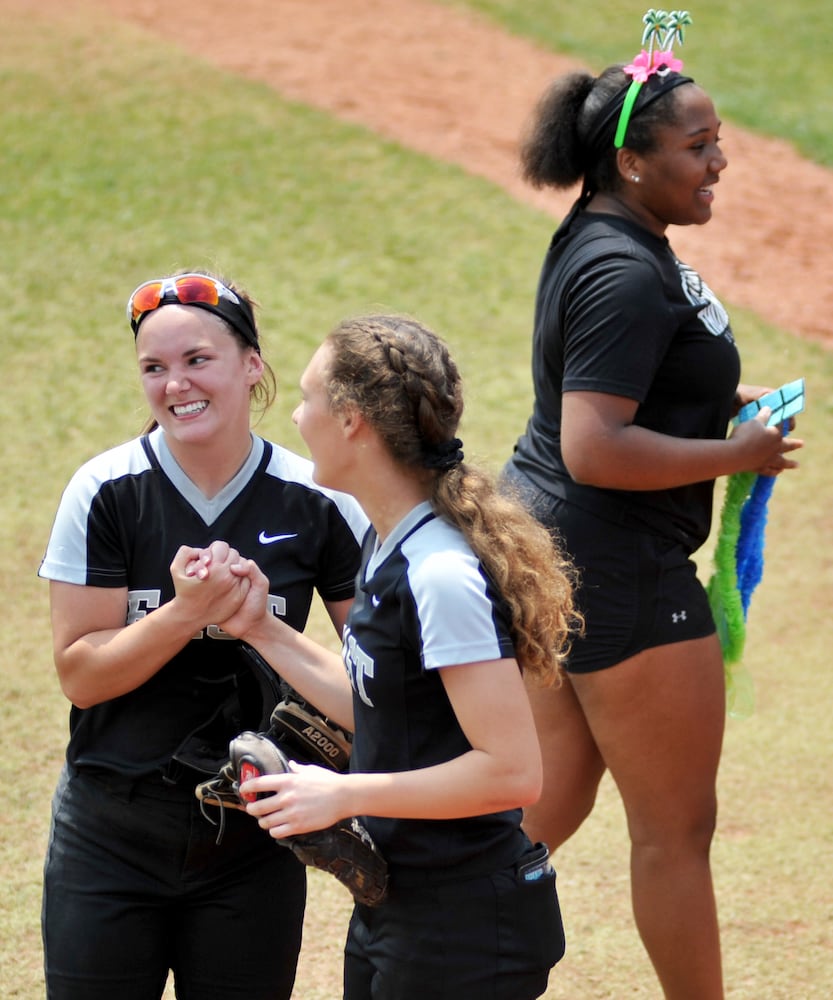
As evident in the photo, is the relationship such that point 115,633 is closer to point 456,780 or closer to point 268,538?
point 268,538

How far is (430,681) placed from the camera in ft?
7.28

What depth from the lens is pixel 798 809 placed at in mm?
4637

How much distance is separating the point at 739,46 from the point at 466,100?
3.73 m

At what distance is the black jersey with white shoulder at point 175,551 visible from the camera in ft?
8.26

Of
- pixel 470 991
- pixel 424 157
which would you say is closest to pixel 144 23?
pixel 424 157

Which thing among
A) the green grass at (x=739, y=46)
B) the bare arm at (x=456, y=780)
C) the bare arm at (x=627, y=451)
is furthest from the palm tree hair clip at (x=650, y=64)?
the green grass at (x=739, y=46)

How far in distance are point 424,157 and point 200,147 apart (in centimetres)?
171

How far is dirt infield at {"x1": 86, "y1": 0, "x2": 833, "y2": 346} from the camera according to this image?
32.0ft

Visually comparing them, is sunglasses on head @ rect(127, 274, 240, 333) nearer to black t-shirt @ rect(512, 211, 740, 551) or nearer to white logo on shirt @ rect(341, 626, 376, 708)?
white logo on shirt @ rect(341, 626, 376, 708)

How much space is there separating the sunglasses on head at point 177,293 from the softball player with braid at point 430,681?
369mm

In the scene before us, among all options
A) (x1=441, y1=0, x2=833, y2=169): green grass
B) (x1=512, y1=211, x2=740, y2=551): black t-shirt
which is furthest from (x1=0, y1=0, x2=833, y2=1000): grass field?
(x1=512, y1=211, x2=740, y2=551): black t-shirt

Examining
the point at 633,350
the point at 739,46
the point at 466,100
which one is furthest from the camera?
the point at 739,46

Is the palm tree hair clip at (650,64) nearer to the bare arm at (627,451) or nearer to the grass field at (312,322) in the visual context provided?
the bare arm at (627,451)

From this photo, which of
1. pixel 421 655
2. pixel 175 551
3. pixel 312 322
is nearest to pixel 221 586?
pixel 175 551
